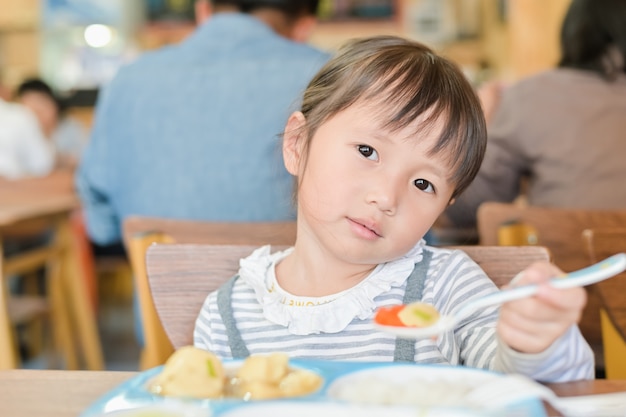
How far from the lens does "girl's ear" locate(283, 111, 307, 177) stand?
1.02 meters

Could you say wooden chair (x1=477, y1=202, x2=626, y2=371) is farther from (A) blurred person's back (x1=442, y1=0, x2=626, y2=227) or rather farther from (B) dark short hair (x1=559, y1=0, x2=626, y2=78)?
(B) dark short hair (x1=559, y1=0, x2=626, y2=78)

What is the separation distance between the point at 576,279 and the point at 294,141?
545 mm

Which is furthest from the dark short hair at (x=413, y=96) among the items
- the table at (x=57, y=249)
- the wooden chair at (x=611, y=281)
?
the table at (x=57, y=249)

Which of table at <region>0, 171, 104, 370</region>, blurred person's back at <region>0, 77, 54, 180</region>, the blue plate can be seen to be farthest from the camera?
blurred person's back at <region>0, 77, 54, 180</region>

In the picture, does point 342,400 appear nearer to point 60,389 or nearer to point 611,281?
point 60,389

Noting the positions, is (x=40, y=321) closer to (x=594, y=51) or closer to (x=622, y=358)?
(x=594, y=51)

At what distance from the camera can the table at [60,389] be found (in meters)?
0.61

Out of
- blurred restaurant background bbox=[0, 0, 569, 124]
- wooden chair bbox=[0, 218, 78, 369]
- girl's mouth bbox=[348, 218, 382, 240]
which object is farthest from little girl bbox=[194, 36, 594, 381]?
blurred restaurant background bbox=[0, 0, 569, 124]

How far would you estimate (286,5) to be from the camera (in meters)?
2.05

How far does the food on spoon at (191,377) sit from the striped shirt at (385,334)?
267 mm

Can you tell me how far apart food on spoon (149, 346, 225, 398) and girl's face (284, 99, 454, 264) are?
32 centimetres

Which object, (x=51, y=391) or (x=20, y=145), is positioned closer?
(x=51, y=391)

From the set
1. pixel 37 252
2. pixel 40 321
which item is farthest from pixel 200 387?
pixel 40 321

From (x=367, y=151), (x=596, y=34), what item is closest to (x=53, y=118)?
(x=596, y=34)
